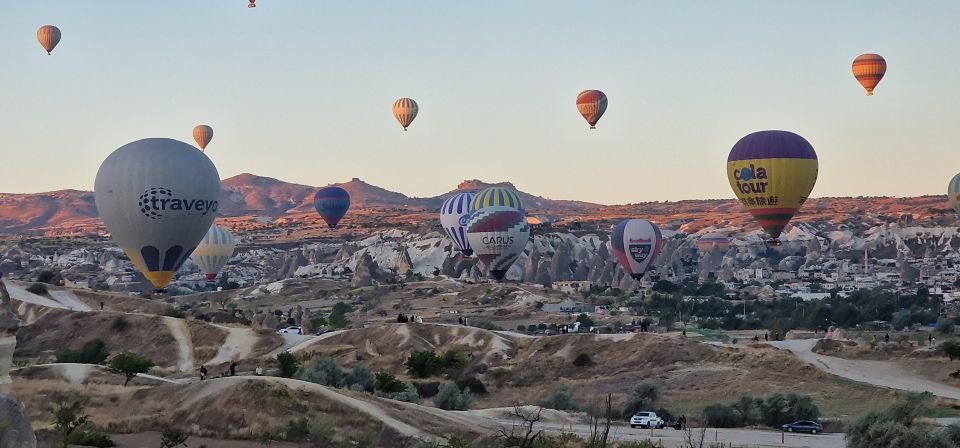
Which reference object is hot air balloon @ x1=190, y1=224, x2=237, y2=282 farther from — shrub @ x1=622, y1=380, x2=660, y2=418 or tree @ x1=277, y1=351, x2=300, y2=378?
shrub @ x1=622, y1=380, x2=660, y2=418

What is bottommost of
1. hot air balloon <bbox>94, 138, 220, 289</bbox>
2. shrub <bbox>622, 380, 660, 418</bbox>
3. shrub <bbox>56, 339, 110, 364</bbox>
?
shrub <bbox>622, 380, 660, 418</bbox>

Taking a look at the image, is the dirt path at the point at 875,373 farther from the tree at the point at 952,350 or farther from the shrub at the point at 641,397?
Answer: the shrub at the point at 641,397

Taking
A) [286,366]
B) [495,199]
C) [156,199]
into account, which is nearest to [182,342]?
[156,199]

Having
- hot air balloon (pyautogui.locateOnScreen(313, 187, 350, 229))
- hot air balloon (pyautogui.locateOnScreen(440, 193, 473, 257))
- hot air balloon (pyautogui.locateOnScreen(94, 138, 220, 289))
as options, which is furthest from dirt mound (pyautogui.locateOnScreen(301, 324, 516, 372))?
hot air balloon (pyautogui.locateOnScreen(313, 187, 350, 229))

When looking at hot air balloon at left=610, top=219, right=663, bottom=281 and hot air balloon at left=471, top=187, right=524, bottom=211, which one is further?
hot air balloon at left=610, top=219, right=663, bottom=281

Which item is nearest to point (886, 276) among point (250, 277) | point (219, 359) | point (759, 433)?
point (250, 277)

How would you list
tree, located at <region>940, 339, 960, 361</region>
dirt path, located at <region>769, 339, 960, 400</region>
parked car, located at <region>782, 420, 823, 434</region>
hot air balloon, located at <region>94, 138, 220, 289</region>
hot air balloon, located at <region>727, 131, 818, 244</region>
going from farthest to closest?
hot air balloon, located at <region>727, 131, 818, 244</region>
hot air balloon, located at <region>94, 138, 220, 289</region>
tree, located at <region>940, 339, 960, 361</region>
dirt path, located at <region>769, 339, 960, 400</region>
parked car, located at <region>782, 420, 823, 434</region>

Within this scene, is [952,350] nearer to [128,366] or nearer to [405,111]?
[128,366]
